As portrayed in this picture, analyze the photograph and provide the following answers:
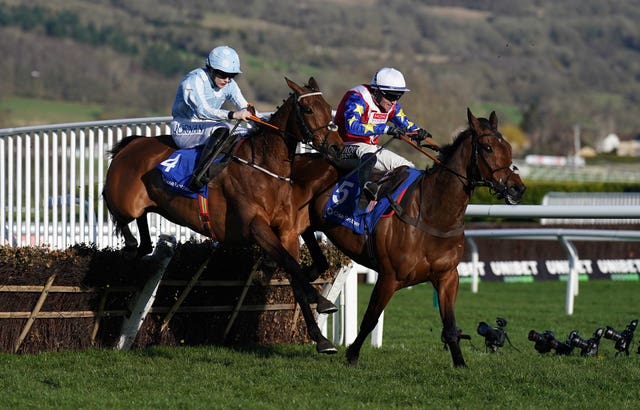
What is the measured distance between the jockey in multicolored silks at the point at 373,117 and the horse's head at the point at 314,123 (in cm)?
35

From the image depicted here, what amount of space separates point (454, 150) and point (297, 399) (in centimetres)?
227

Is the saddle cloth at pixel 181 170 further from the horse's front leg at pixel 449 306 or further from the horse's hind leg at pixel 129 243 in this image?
the horse's front leg at pixel 449 306

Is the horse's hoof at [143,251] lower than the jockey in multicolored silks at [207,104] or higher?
lower

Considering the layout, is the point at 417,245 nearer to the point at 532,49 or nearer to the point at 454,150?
the point at 454,150

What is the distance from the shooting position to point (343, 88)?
5162 centimetres

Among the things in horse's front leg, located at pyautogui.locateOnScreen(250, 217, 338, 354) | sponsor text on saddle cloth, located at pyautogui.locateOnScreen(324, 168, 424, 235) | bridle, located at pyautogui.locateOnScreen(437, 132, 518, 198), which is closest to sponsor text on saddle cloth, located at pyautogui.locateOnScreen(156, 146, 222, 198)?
horse's front leg, located at pyautogui.locateOnScreen(250, 217, 338, 354)

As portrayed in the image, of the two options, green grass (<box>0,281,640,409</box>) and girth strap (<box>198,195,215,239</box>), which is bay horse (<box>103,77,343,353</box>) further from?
green grass (<box>0,281,640,409</box>)

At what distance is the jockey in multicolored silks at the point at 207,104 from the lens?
26.6 ft

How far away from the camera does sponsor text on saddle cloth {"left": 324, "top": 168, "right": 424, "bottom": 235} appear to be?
7.73 m

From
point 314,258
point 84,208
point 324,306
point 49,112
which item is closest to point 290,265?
point 324,306

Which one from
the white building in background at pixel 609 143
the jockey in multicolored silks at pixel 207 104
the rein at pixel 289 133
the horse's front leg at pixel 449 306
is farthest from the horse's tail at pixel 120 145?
the white building in background at pixel 609 143

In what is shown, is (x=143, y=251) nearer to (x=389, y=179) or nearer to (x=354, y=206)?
(x=354, y=206)

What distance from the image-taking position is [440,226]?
24.7 feet

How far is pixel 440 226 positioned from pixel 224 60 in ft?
6.55
